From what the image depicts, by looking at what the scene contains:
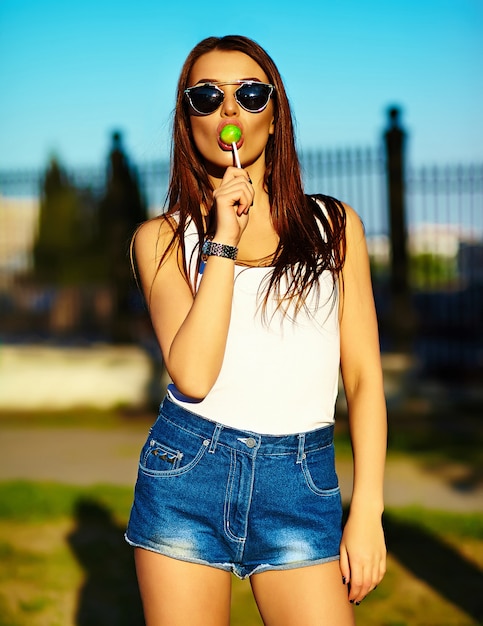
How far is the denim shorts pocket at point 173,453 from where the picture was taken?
6.59 feet

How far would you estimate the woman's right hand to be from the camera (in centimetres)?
195

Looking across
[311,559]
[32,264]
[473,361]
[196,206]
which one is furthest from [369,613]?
[32,264]

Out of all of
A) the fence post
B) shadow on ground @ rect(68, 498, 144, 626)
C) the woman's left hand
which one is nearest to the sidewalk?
the fence post

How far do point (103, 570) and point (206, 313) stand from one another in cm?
331

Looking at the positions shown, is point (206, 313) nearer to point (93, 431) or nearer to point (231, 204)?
point (231, 204)

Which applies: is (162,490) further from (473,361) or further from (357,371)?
(473,361)

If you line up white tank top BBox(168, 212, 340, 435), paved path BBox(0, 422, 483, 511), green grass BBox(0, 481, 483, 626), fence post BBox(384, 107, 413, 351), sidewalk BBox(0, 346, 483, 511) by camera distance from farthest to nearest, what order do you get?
fence post BBox(384, 107, 413, 351) → sidewalk BBox(0, 346, 483, 511) → paved path BBox(0, 422, 483, 511) → green grass BBox(0, 481, 483, 626) → white tank top BBox(168, 212, 340, 435)

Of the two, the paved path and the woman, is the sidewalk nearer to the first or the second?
the paved path

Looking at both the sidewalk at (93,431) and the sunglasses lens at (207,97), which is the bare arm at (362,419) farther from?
the sidewalk at (93,431)

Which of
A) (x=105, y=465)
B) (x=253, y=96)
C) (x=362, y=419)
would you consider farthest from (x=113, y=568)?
(x=253, y=96)

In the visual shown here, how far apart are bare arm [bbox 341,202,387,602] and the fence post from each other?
7.27 meters

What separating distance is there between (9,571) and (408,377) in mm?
5417

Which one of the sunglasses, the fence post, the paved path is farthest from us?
the fence post

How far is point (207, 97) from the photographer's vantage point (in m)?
2.13
